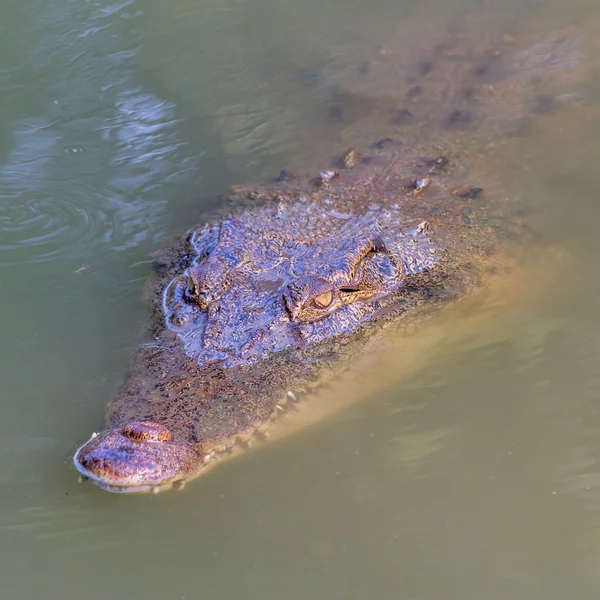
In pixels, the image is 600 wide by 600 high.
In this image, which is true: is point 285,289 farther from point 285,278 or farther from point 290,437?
point 290,437

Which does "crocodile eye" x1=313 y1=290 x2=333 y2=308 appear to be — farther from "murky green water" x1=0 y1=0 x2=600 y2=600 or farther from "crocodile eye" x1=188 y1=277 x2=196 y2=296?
"crocodile eye" x1=188 y1=277 x2=196 y2=296

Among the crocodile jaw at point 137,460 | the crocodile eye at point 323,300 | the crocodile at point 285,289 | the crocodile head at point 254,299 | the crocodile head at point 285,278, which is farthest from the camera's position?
the crocodile eye at point 323,300

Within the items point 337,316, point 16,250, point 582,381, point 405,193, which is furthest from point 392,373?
point 16,250

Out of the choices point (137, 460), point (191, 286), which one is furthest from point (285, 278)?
point (137, 460)

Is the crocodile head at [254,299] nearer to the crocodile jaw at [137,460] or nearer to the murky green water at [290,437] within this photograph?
the crocodile jaw at [137,460]

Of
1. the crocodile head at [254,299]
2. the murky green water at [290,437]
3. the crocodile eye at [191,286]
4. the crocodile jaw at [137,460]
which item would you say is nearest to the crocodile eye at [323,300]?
the crocodile head at [254,299]

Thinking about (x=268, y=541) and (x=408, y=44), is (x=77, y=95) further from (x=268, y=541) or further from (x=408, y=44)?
(x=268, y=541)

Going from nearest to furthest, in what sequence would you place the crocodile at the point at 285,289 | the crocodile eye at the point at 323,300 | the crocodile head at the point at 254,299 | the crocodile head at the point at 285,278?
1. the crocodile head at the point at 254,299
2. the crocodile at the point at 285,289
3. the crocodile head at the point at 285,278
4. the crocodile eye at the point at 323,300
